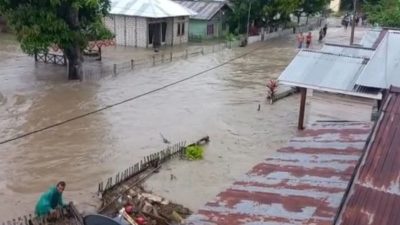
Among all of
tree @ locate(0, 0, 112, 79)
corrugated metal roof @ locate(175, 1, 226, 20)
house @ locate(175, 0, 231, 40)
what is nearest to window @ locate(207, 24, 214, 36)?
house @ locate(175, 0, 231, 40)

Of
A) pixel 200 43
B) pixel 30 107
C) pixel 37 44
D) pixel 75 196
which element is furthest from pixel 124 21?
pixel 75 196

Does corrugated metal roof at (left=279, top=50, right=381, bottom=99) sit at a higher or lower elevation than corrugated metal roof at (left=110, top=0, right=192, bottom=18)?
lower

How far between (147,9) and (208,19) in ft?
20.8

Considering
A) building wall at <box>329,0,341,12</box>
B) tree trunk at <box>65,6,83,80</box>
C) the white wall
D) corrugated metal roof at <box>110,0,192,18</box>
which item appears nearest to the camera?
tree trunk at <box>65,6,83,80</box>

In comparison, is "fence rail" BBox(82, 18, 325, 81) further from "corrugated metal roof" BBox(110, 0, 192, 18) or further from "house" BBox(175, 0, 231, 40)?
"house" BBox(175, 0, 231, 40)

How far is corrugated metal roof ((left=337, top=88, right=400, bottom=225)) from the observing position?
5.08 metres

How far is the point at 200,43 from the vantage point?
39.1 metres

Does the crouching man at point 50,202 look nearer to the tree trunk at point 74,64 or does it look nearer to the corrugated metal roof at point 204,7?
the tree trunk at point 74,64

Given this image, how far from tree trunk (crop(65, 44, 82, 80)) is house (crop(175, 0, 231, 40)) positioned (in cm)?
1608

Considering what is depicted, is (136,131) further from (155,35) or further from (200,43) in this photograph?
(200,43)

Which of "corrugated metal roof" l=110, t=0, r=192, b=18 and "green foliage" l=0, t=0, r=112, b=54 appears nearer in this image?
"green foliage" l=0, t=0, r=112, b=54

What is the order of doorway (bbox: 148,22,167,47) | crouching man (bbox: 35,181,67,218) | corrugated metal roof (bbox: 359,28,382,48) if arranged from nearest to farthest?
1. crouching man (bbox: 35,181,67,218)
2. corrugated metal roof (bbox: 359,28,382,48)
3. doorway (bbox: 148,22,167,47)

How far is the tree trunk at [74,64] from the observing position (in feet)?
81.0

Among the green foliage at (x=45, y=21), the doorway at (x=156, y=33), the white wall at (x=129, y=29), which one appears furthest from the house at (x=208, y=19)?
the green foliage at (x=45, y=21)
